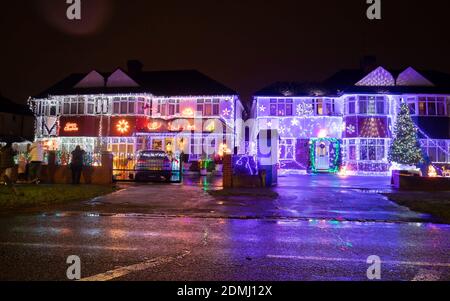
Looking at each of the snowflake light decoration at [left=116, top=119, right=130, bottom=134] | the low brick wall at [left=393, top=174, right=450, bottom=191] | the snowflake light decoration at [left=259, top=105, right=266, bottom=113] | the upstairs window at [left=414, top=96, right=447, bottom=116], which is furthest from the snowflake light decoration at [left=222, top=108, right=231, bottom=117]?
the low brick wall at [left=393, top=174, right=450, bottom=191]

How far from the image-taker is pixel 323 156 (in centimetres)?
3338

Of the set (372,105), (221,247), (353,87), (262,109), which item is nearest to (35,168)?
(221,247)

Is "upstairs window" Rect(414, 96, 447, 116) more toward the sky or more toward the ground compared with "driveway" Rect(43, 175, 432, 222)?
more toward the sky

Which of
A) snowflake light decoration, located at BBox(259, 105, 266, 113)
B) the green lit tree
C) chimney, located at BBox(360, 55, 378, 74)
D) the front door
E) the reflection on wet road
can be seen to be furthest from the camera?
chimney, located at BBox(360, 55, 378, 74)

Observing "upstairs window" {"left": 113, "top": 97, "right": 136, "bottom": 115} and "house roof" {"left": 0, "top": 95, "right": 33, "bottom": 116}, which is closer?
"upstairs window" {"left": 113, "top": 97, "right": 136, "bottom": 115}

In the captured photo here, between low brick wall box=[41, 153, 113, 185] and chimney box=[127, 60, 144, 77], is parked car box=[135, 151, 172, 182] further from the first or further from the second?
chimney box=[127, 60, 144, 77]

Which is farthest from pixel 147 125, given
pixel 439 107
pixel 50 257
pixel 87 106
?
pixel 50 257

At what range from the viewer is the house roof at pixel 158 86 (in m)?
35.4

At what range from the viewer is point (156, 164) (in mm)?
20031

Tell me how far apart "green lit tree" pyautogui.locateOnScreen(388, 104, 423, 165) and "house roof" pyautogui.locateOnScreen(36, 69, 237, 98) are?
13.9m

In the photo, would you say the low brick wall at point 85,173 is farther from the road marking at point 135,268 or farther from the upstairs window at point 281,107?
the upstairs window at point 281,107

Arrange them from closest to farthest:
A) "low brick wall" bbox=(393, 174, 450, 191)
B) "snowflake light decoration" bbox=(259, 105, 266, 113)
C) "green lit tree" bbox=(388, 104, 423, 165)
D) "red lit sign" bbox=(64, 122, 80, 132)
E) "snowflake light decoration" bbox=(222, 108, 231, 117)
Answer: "low brick wall" bbox=(393, 174, 450, 191), "green lit tree" bbox=(388, 104, 423, 165), "snowflake light decoration" bbox=(259, 105, 266, 113), "snowflake light decoration" bbox=(222, 108, 231, 117), "red lit sign" bbox=(64, 122, 80, 132)

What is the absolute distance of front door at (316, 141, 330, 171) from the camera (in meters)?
33.3
